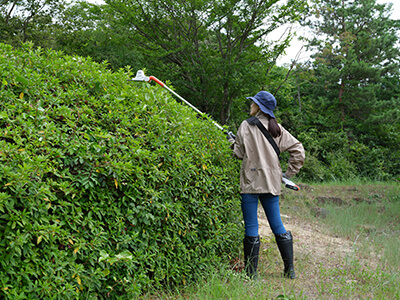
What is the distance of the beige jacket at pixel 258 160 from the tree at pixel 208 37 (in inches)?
272

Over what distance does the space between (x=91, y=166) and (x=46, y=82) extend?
2.93 ft

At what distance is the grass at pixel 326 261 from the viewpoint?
3105 mm

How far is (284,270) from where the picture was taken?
3795 millimetres

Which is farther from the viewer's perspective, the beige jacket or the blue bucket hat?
the blue bucket hat

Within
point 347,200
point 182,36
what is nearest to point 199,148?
point 347,200

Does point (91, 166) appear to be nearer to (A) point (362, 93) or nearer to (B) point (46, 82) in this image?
(B) point (46, 82)

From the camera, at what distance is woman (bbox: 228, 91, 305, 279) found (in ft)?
11.7

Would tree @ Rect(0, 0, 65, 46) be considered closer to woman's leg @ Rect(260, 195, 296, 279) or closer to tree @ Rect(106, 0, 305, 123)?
tree @ Rect(106, 0, 305, 123)

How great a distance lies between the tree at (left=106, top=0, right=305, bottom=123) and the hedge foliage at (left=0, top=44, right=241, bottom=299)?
7249mm

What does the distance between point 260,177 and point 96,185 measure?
5.62 ft

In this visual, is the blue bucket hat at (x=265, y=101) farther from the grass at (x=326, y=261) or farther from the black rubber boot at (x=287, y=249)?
the grass at (x=326, y=261)

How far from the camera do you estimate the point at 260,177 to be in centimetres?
355

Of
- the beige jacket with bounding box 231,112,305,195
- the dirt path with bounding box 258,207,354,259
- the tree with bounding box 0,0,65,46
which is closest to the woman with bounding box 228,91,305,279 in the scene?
the beige jacket with bounding box 231,112,305,195

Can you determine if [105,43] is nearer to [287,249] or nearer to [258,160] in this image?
[258,160]
